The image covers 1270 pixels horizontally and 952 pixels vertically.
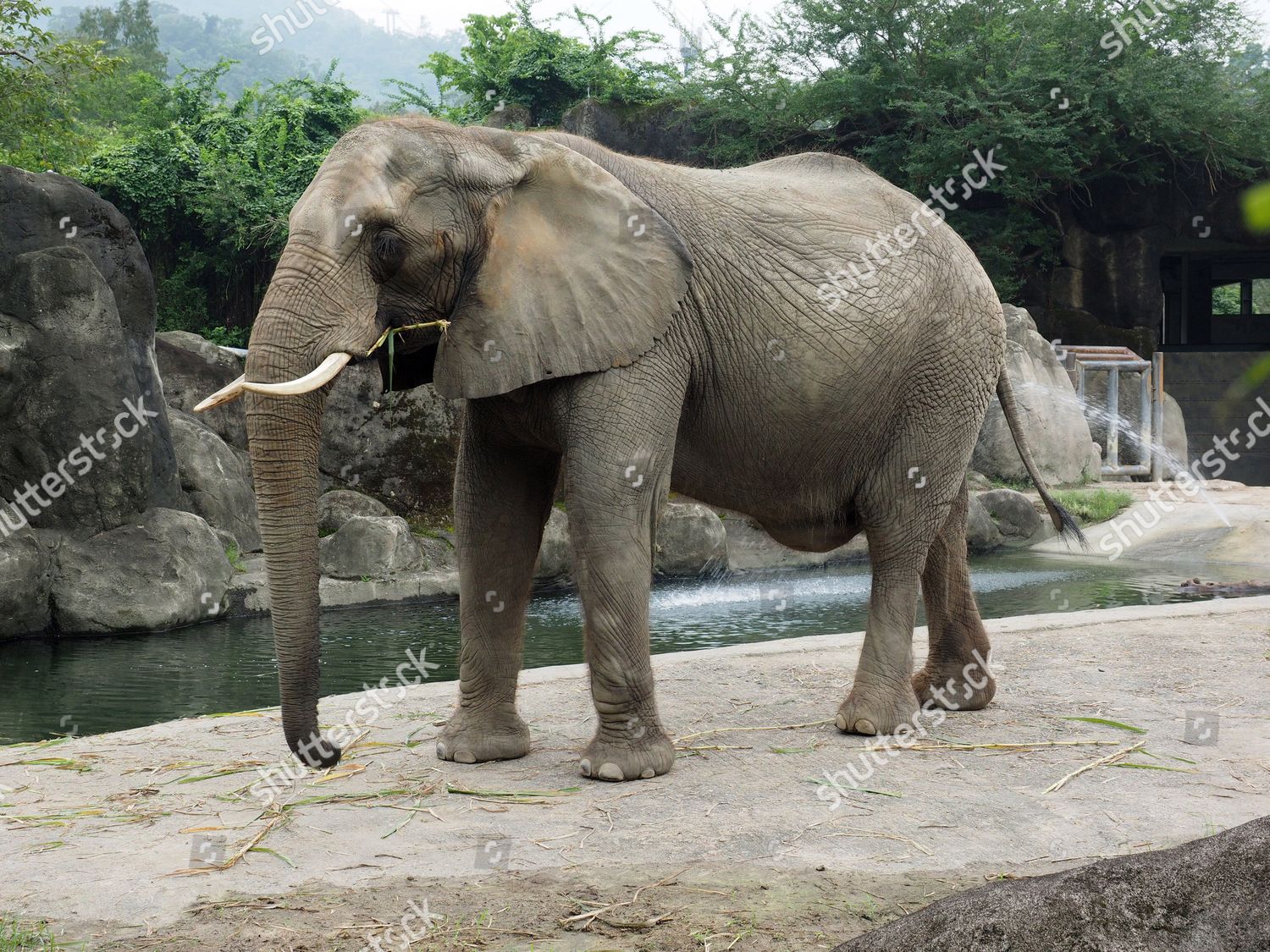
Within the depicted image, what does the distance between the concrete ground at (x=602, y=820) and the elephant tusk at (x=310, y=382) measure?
1.46 m

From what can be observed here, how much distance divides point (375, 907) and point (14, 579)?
877 centimetres

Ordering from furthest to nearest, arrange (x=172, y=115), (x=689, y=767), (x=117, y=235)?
(x=172, y=115)
(x=117, y=235)
(x=689, y=767)

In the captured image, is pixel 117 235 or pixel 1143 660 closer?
pixel 1143 660

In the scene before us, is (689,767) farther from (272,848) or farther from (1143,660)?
(1143,660)

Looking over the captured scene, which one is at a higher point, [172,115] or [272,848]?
[172,115]

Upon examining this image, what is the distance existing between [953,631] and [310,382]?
11.9 ft

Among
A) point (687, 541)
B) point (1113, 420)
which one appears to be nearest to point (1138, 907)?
point (687, 541)

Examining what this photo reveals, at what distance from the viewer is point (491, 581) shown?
5250 millimetres

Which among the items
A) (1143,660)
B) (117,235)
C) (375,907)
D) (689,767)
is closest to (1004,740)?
(689,767)

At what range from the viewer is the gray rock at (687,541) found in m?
14.0

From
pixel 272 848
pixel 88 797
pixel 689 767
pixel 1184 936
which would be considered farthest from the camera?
pixel 689 767

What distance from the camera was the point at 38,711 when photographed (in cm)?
833

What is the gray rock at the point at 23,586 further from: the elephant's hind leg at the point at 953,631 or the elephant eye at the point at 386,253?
the elephant's hind leg at the point at 953,631

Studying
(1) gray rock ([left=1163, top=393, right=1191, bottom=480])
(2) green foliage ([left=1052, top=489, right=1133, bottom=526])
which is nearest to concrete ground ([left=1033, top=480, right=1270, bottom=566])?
(2) green foliage ([left=1052, top=489, right=1133, bottom=526])
